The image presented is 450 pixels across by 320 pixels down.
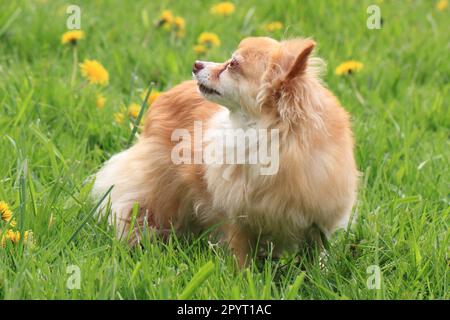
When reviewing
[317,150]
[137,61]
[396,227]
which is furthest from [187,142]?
[137,61]

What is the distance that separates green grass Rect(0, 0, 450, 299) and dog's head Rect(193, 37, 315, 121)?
589mm

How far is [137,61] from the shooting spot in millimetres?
5027

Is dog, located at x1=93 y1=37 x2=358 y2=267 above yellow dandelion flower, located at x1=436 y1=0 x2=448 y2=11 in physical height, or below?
below

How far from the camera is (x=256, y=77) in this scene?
300cm

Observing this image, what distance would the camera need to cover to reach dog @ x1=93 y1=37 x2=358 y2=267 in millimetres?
2953

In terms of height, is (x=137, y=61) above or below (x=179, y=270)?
above

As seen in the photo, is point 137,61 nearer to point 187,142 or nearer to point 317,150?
point 187,142

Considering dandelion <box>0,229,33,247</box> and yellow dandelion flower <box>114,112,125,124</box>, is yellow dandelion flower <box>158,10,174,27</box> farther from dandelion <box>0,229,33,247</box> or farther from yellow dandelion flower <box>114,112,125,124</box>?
dandelion <box>0,229,33,247</box>

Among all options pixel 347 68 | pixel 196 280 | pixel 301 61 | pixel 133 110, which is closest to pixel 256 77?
pixel 301 61

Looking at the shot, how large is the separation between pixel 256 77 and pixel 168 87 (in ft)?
5.95

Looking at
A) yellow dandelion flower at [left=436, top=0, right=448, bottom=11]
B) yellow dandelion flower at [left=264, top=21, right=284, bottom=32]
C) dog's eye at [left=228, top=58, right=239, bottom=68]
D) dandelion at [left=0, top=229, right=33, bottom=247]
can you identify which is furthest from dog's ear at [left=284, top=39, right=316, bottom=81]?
yellow dandelion flower at [left=436, top=0, right=448, bottom=11]

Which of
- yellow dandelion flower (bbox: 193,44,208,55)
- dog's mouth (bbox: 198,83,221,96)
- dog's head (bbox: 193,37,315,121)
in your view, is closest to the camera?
dog's head (bbox: 193,37,315,121)

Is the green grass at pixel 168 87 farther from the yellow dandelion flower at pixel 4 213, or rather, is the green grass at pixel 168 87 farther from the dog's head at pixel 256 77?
the dog's head at pixel 256 77
